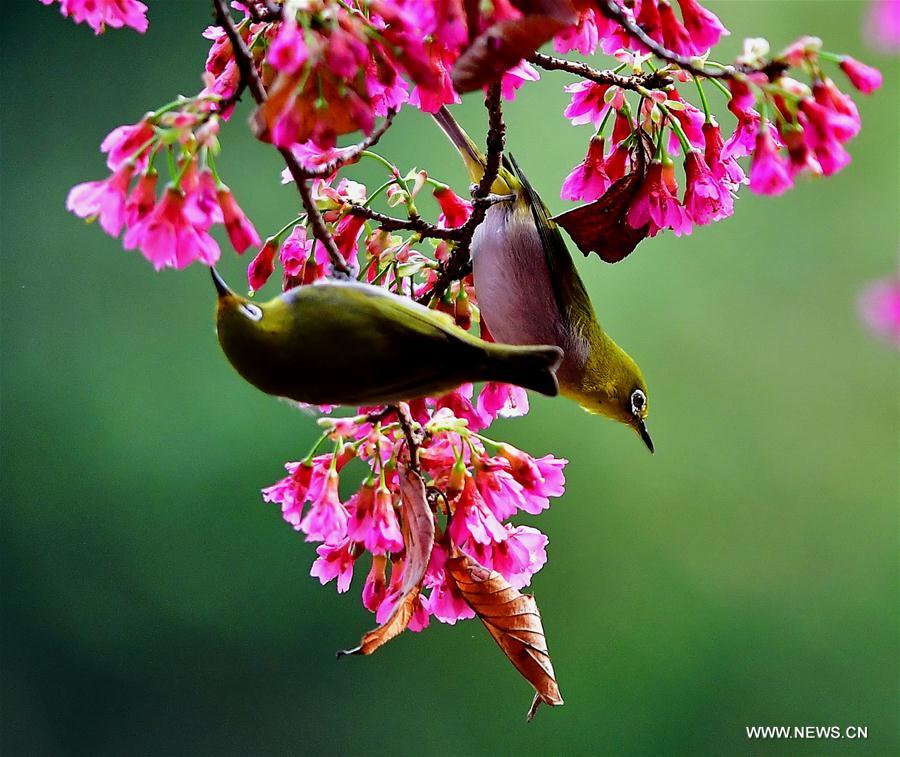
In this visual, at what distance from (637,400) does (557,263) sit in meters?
0.19

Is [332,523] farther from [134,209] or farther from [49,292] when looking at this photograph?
[49,292]

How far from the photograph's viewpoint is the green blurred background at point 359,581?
3088mm

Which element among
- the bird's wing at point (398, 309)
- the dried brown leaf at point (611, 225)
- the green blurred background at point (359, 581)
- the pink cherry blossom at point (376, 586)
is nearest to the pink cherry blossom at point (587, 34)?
the dried brown leaf at point (611, 225)

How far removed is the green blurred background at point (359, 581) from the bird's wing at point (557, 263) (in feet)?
6.65

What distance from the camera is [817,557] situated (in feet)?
11.2

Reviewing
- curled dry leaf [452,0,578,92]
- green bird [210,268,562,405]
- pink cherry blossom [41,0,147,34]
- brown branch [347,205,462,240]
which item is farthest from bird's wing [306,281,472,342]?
pink cherry blossom [41,0,147,34]

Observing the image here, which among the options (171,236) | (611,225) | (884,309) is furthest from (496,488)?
(884,309)

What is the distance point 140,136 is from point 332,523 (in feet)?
1.10

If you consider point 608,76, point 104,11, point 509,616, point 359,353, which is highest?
point 104,11

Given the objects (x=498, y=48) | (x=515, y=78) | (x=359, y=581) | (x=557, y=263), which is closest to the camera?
(x=498, y=48)

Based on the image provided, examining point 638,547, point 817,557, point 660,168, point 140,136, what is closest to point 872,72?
point 660,168

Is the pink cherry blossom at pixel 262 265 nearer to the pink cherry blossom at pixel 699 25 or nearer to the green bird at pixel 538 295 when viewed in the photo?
the green bird at pixel 538 295

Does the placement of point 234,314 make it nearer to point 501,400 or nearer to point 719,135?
point 501,400

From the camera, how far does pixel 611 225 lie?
888 millimetres
